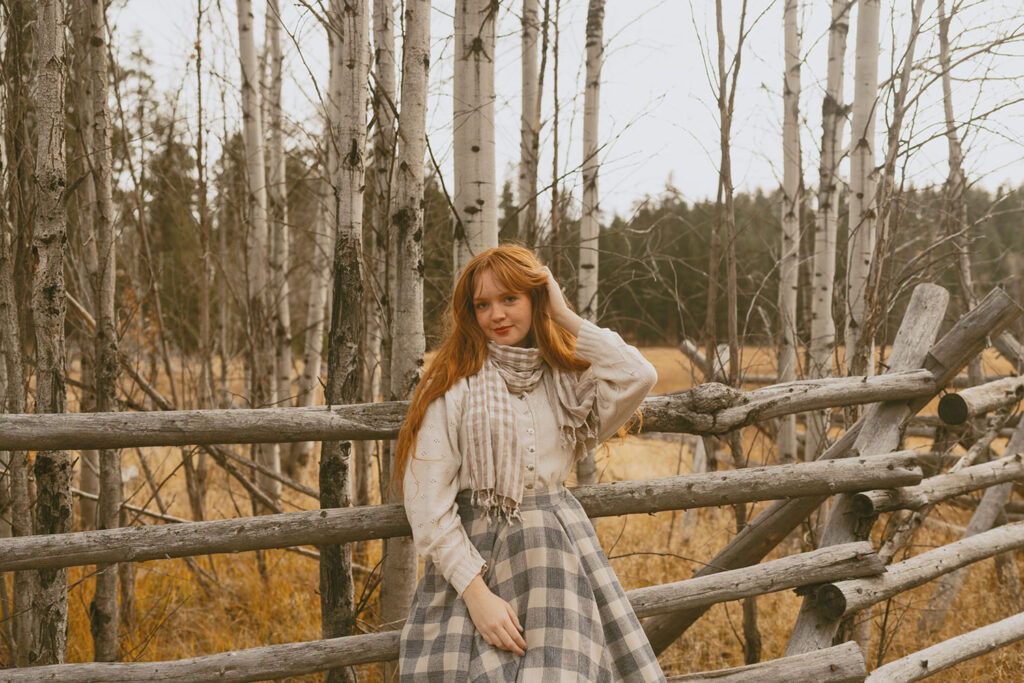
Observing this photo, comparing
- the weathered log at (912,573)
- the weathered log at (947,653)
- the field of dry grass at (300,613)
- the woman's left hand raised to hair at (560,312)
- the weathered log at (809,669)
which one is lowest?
the field of dry grass at (300,613)

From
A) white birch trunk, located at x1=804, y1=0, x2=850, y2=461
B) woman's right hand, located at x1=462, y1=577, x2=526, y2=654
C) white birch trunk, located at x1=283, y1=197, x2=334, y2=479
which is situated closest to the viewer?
woman's right hand, located at x1=462, y1=577, x2=526, y2=654

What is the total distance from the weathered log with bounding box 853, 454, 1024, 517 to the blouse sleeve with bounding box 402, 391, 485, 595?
1.80 m

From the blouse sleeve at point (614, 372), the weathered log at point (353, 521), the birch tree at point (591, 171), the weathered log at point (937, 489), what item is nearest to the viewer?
the blouse sleeve at point (614, 372)

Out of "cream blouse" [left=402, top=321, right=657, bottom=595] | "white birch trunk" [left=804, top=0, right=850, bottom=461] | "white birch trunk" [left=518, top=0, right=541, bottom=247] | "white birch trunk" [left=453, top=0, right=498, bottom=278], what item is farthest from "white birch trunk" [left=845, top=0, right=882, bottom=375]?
"cream blouse" [left=402, top=321, right=657, bottom=595]

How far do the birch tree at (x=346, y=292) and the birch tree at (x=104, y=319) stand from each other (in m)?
0.94

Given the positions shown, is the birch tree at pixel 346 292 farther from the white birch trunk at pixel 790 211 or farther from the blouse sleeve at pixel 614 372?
the white birch trunk at pixel 790 211

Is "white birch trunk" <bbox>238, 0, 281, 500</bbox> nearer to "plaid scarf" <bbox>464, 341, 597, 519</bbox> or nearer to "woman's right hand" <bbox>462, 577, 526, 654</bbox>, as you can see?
"plaid scarf" <bbox>464, 341, 597, 519</bbox>

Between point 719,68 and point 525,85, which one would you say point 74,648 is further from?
point 719,68

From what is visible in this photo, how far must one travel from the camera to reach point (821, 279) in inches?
184

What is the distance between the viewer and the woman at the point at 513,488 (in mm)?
1795

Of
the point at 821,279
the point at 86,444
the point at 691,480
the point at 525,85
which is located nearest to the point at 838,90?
the point at 821,279

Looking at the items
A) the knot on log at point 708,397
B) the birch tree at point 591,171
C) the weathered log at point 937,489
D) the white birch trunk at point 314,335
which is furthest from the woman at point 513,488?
the white birch trunk at point 314,335

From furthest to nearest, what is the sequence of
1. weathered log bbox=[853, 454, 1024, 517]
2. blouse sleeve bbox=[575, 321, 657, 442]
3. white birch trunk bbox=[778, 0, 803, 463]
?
1. white birch trunk bbox=[778, 0, 803, 463]
2. weathered log bbox=[853, 454, 1024, 517]
3. blouse sleeve bbox=[575, 321, 657, 442]

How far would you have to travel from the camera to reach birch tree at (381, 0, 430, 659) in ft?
8.09
